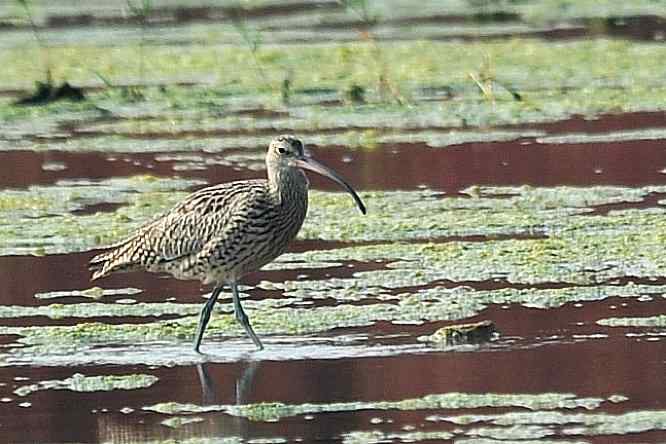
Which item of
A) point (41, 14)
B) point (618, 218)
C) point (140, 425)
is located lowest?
point (140, 425)

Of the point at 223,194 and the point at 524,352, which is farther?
the point at 223,194

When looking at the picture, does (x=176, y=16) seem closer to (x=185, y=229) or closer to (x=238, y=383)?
(x=185, y=229)

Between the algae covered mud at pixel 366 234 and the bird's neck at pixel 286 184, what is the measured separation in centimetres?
42

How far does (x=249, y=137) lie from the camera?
12547mm

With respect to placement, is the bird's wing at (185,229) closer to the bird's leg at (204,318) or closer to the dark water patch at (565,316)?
the bird's leg at (204,318)

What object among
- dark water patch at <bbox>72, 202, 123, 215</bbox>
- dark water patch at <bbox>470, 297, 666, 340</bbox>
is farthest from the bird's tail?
dark water patch at <bbox>72, 202, 123, 215</bbox>

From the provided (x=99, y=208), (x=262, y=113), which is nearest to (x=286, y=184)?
(x=99, y=208)

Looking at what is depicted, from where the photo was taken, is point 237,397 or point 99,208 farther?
point 99,208

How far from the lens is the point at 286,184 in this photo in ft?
26.4

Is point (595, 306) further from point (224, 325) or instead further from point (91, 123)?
point (91, 123)

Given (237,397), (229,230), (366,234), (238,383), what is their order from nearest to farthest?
(237,397) → (238,383) → (229,230) → (366,234)

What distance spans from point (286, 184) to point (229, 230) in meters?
0.28


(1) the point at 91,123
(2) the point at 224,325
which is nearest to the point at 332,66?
(1) the point at 91,123

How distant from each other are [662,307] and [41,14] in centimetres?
1179
